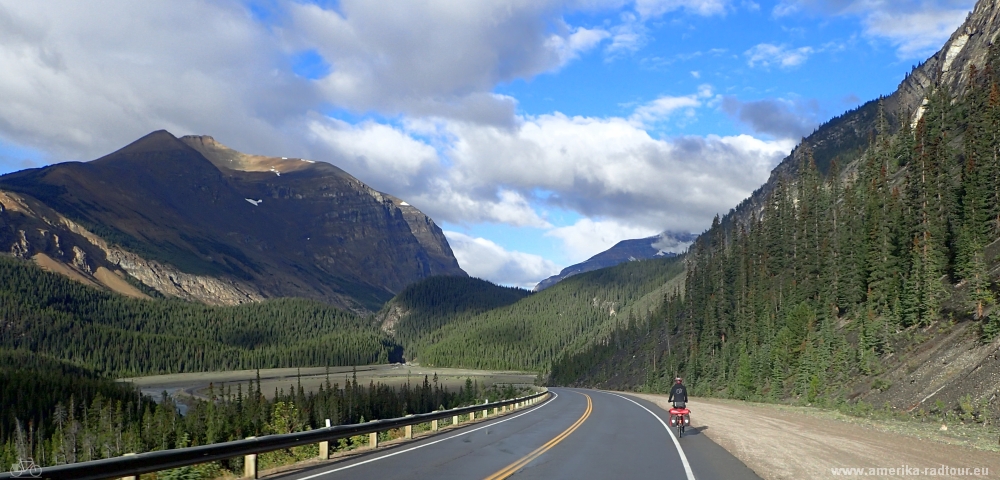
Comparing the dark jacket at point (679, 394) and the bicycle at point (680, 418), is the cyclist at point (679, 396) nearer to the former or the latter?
the dark jacket at point (679, 394)

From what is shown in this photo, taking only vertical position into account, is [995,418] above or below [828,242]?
below

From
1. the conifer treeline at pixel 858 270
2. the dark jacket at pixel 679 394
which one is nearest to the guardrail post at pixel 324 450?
the dark jacket at pixel 679 394

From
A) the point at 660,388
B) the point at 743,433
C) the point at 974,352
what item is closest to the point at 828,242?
the point at 660,388

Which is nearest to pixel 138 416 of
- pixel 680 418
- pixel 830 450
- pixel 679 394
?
pixel 679 394

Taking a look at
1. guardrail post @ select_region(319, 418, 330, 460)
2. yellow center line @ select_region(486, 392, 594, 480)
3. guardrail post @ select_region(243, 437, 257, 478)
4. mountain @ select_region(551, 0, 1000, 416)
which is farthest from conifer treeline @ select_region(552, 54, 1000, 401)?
guardrail post @ select_region(243, 437, 257, 478)

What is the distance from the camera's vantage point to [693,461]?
18234 mm

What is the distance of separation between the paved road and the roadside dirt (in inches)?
34.4

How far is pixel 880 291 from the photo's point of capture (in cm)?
6494

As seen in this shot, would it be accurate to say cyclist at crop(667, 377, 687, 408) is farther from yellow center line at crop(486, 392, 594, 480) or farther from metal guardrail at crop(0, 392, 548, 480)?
metal guardrail at crop(0, 392, 548, 480)

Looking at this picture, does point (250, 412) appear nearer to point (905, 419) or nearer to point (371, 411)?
point (371, 411)

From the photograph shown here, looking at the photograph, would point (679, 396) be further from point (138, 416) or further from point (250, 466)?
point (138, 416)

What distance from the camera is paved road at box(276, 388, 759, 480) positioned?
15.6 meters

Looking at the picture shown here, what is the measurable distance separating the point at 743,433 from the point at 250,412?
53027 millimetres

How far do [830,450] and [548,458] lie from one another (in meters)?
9.38
